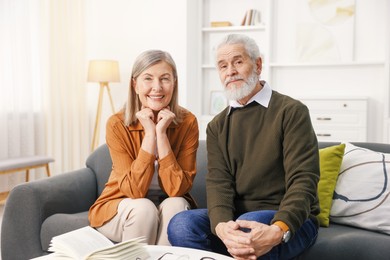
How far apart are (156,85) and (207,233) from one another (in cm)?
67

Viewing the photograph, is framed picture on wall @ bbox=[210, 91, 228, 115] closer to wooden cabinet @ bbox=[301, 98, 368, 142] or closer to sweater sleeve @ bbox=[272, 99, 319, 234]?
wooden cabinet @ bbox=[301, 98, 368, 142]

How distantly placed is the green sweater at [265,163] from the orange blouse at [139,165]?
5.2 inches

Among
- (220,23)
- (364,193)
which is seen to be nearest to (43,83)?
(220,23)

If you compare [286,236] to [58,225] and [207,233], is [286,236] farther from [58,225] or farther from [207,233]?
[58,225]

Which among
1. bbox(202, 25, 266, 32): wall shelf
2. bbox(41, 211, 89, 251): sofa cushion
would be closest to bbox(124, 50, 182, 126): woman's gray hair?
bbox(41, 211, 89, 251): sofa cushion

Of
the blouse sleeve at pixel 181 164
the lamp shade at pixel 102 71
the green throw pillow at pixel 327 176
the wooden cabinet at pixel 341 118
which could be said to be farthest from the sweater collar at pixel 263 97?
the lamp shade at pixel 102 71

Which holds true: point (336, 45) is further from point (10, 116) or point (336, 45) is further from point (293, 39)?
point (10, 116)

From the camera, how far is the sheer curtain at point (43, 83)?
5066mm

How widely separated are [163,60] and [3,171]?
2721 mm

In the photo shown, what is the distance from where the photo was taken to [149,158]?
2.18 metres

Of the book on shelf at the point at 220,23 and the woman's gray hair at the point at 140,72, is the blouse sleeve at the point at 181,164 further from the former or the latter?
the book on shelf at the point at 220,23

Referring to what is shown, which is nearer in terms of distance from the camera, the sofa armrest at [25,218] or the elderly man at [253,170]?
the elderly man at [253,170]

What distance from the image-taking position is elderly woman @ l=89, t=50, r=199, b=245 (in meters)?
2.14

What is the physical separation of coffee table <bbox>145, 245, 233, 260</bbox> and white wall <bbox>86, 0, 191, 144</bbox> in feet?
13.8
